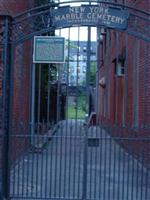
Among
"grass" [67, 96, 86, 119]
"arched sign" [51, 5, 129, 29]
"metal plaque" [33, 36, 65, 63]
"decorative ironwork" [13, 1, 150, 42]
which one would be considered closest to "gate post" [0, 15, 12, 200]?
"decorative ironwork" [13, 1, 150, 42]

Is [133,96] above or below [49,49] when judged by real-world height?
below

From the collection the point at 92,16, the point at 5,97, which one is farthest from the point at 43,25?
the point at 5,97

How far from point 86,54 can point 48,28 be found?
1014mm

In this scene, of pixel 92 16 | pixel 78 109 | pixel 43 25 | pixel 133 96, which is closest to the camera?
pixel 92 16

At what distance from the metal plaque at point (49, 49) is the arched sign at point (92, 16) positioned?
326 millimetres

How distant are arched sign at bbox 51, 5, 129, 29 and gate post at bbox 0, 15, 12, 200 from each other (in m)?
0.88

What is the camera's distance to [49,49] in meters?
9.97

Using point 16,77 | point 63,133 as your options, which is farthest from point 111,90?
point 63,133

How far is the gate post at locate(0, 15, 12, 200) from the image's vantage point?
9609mm

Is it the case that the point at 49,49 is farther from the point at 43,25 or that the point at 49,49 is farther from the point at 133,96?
the point at 133,96

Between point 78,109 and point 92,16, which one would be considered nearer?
point 92,16

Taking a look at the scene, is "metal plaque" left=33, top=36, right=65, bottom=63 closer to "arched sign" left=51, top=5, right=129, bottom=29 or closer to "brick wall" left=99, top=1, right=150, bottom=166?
"arched sign" left=51, top=5, right=129, bottom=29

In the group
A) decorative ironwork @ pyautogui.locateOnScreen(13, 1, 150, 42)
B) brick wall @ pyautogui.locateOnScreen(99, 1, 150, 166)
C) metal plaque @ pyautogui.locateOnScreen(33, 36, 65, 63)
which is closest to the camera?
decorative ironwork @ pyautogui.locateOnScreen(13, 1, 150, 42)

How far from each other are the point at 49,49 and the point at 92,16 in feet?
3.21
